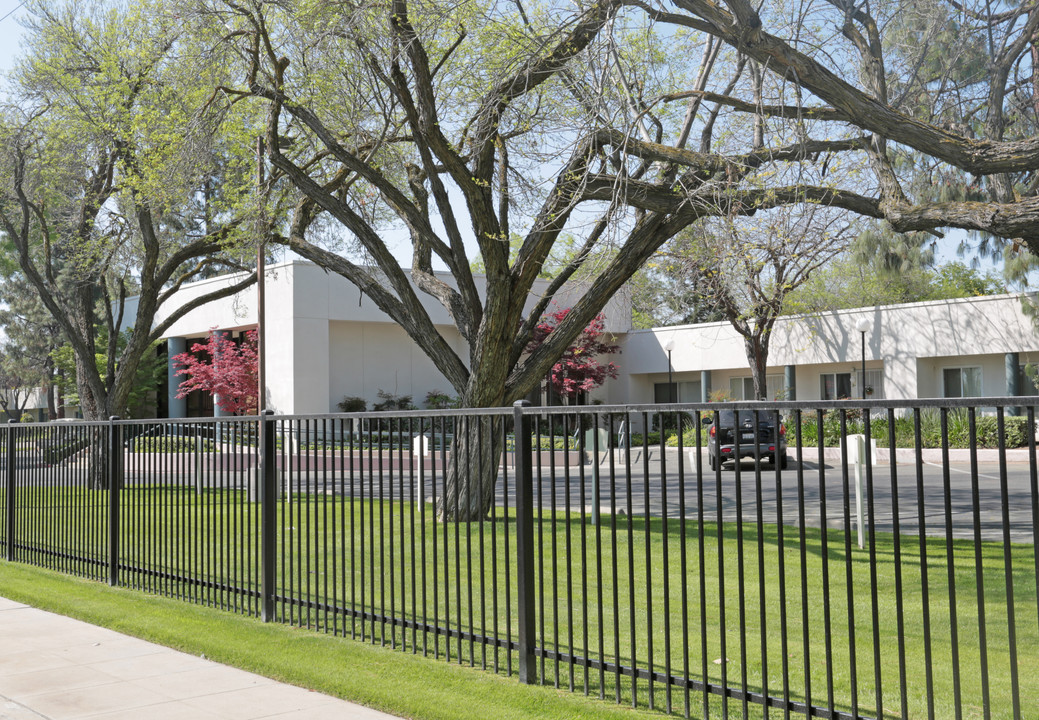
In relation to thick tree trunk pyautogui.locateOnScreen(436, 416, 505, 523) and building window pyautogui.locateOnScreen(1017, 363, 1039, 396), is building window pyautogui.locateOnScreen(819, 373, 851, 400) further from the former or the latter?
thick tree trunk pyautogui.locateOnScreen(436, 416, 505, 523)

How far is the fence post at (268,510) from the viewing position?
844 cm

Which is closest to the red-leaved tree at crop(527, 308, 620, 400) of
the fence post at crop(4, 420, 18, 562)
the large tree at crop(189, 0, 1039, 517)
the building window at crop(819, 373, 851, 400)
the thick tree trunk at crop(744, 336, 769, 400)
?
the thick tree trunk at crop(744, 336, 769, 400)

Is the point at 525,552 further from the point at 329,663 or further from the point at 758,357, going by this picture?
the point at 758,357

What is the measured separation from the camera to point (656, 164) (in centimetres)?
1591

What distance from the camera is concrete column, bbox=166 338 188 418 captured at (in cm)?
4247

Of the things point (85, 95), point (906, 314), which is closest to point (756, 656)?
point (85, 95)

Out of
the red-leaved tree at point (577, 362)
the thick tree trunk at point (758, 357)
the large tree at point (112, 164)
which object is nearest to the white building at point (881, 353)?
the thick tree trunk at point (758, 357)

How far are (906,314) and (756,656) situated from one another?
A: 99.0 ft

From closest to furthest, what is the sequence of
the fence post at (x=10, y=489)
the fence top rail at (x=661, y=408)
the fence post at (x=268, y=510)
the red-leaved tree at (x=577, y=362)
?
the fence top rail at (x=661, y=408) → the fence post at (x=268, y=510) → the fence post at (x=10, y=489) → the red-leaved tree at (x=577, y=362)

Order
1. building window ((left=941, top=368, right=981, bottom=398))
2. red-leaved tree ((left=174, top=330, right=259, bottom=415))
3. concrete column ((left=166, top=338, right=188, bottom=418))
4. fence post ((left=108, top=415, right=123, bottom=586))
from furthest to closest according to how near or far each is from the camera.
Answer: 1. concrete column ((left=166, top=338, right=188, bottom=418))
2. red-leaved tree ((left=174, top=330, right=259, bottom=415))
3. building window ((left=941, top=368, right=981, bottom=398))
4. fence post ((left=108, top=415, right=123, bottom=586))

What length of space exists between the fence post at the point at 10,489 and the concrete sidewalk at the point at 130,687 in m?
4.97

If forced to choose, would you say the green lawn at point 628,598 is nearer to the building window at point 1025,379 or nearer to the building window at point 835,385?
the building window at point 1025,379

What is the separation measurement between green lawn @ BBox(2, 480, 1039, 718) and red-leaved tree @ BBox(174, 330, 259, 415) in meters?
24.0

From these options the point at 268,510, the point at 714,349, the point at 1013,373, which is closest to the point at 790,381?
the point at 714,349
